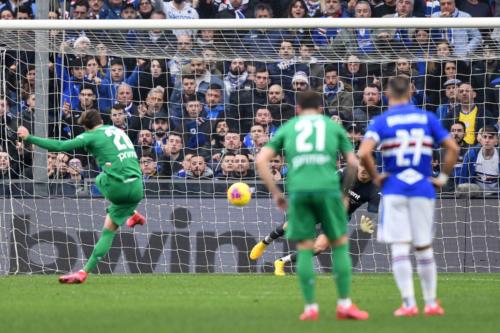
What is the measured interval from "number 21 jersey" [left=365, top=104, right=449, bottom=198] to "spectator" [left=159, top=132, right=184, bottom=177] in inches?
326

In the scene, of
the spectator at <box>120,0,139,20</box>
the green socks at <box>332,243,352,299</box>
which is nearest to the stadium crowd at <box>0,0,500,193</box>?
the spectator at <box>120,0,139,20</box>

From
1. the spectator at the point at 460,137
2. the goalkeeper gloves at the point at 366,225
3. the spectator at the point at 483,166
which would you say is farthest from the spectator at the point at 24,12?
the spectator at the point at 483,166

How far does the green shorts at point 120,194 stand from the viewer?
47.9 feet

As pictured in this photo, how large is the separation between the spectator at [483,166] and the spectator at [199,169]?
4.03m

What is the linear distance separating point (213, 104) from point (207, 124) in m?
0.37

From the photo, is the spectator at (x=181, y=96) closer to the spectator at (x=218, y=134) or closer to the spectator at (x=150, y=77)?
the spectator at (x=150, y=77)

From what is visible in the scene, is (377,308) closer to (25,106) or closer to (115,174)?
(115,174)

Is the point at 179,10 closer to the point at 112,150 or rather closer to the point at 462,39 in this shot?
the point at 462,39

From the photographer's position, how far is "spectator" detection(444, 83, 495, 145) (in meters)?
17.9

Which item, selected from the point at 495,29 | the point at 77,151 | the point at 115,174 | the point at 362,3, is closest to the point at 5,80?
the point at 77,151

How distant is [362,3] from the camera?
64.2 feet

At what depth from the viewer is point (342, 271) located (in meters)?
9.48

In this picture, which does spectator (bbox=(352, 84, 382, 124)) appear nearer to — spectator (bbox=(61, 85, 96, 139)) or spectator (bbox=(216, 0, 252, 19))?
spectator (bbox=(216, 0, 252, 19))

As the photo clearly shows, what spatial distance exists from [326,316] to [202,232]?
794 cm
